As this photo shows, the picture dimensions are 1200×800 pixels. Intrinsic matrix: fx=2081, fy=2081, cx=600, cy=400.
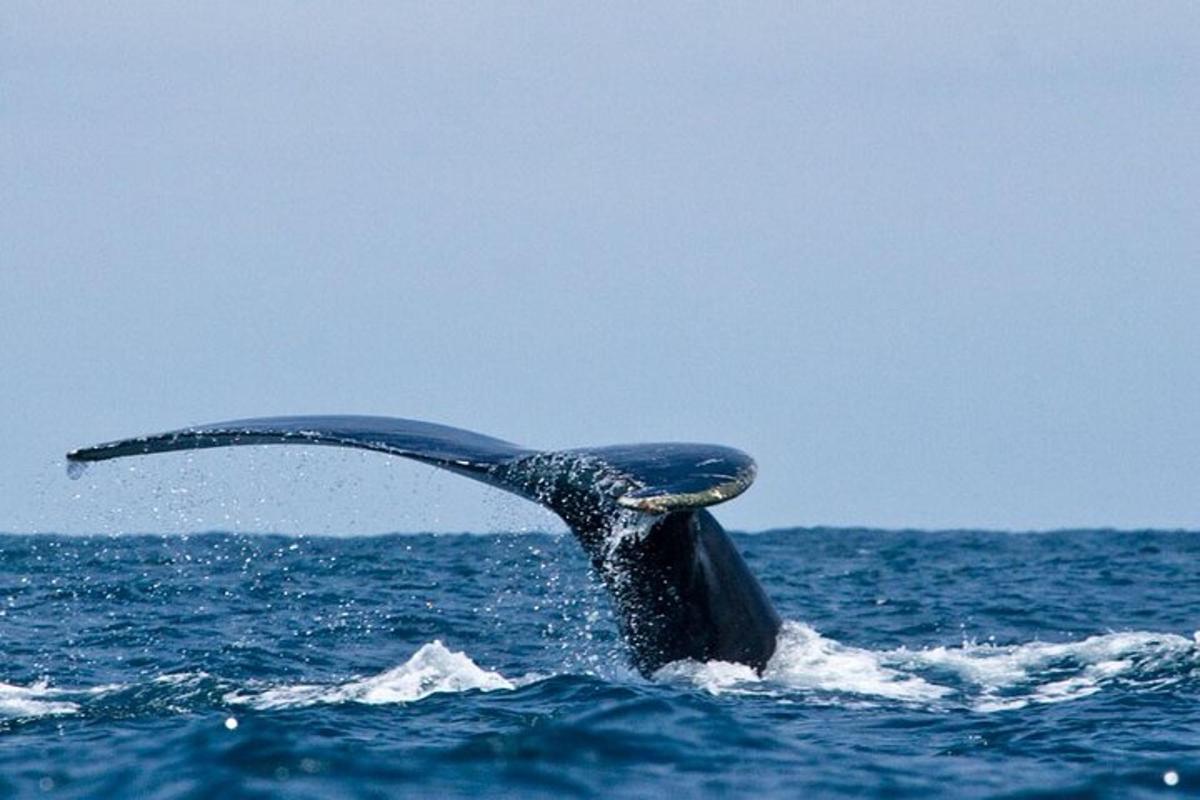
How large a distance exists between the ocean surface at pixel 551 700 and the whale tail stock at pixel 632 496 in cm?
27

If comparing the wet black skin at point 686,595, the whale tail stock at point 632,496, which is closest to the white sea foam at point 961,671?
the wet black skin at point 686,595

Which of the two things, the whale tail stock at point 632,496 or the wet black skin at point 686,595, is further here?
the wet black skin at point 686,595

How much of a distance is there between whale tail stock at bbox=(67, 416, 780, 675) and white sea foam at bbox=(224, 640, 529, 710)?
1.08m

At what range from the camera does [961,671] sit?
1259cm

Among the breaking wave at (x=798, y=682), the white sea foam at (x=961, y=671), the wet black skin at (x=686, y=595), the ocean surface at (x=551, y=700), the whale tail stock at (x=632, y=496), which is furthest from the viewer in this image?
the white sea foam at (x=961, y=671)

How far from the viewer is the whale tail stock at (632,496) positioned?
919cm

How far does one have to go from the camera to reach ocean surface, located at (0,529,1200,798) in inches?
335

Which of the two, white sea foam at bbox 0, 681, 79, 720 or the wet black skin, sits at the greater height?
the wet black skin

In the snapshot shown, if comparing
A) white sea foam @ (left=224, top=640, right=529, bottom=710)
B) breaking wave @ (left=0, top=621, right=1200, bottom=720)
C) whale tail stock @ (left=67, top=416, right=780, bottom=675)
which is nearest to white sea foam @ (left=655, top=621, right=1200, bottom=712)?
breaking wave @ (left=0, top=621, right=1200, bottom=720)

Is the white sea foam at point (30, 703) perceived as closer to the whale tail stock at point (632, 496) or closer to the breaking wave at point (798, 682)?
the breaking wave at point (798, 682)

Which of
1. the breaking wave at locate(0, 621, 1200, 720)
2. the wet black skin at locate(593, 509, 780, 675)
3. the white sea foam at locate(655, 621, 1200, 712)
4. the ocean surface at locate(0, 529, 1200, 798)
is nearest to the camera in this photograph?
the ocean surface at locate(0, 529, 1200, 798)

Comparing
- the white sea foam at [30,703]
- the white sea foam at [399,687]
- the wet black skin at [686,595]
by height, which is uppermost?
the wet black skin at [686,595]

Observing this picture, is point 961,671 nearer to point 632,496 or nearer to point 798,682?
point 798,682

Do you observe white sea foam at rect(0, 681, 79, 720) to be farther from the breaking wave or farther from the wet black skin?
the wet black skin
